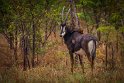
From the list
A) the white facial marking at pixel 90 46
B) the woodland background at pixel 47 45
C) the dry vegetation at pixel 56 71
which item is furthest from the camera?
the white facial marking at pixel 90 46

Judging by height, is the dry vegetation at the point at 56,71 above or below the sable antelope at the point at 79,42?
below

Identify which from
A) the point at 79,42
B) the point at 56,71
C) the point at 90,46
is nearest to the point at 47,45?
the point at 79,42

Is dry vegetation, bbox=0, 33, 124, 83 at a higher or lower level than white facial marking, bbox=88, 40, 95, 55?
lower

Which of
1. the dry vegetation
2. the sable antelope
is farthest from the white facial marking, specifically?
the dry vegetation

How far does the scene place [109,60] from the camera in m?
14.3

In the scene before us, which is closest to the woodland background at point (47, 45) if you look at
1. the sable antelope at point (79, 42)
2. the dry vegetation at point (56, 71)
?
the dry vegetation at point (56, 71)

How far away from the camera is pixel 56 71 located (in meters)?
13.0

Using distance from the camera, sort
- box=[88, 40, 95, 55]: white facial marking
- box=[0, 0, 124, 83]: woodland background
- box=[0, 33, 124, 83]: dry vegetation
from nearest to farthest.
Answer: box=[0, 33, 124, 83]: dry vegetation, box=[0, 0, 124, 83]: woodland background, box=[88, 40, 95, 55]: white facial marking

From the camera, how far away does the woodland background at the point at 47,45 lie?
11320 mm

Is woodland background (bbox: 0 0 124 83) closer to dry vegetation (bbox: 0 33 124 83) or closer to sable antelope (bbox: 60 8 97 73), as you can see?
dry vegetation (bbox: 0 33 124 83)

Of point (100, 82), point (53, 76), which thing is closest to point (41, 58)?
point (53, 76)

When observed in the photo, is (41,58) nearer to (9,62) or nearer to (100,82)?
(9,62)

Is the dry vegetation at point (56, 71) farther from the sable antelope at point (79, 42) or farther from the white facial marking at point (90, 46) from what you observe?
the white facial marking at point (90, 46)

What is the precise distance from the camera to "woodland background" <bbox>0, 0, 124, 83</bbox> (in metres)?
11.3
